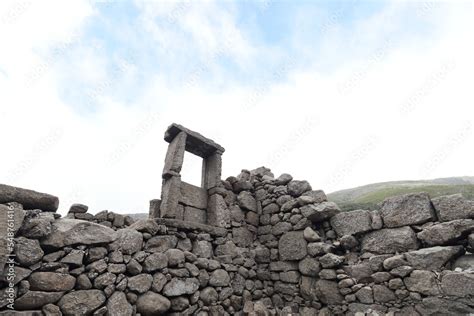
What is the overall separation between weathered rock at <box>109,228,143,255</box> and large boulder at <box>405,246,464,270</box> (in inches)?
159

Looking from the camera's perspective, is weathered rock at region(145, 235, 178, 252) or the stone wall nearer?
the stone wall

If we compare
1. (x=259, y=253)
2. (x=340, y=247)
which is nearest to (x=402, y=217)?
(x=340, y=247)

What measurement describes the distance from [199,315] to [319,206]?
289cm

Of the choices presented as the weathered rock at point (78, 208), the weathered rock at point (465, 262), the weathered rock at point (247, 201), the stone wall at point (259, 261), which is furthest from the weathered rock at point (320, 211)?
the weathered rock at point (78, 208)

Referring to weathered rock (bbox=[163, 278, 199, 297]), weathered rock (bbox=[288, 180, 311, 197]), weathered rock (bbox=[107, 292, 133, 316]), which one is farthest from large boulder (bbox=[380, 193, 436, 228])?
weathered rock (bbox=[107, 292, 133, 316])

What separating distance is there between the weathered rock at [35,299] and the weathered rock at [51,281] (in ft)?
0.18

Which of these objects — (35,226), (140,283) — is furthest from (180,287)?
(35,226)

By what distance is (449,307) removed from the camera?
3.50 meters

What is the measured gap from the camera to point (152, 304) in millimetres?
3850

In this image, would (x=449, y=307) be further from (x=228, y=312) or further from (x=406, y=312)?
(x=228, y=312)

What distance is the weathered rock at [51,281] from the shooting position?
10.3 ft

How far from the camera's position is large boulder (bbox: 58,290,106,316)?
3.22 m

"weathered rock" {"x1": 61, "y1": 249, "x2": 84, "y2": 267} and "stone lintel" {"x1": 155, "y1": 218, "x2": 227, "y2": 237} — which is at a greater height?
"stone lintel" {"x1": 155, "y1": 218, "x2": 227, "y2": 237}

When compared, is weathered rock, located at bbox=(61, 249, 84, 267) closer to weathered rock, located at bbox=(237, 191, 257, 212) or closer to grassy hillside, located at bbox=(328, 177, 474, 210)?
weathered rock, located at bbox=(237, 191, 257, 212)
